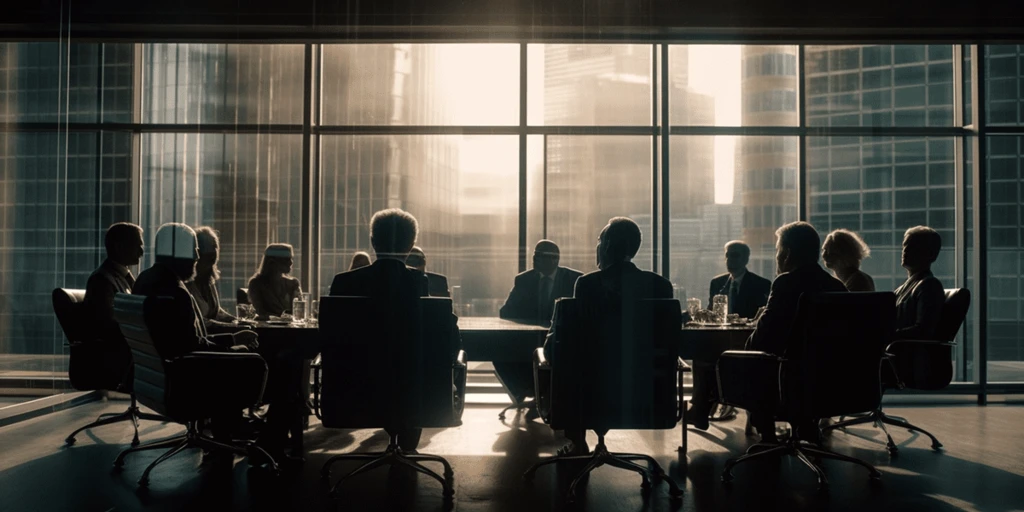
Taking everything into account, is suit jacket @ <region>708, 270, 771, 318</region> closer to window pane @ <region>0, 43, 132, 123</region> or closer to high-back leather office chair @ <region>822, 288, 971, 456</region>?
high-back leather office chair @ <region>822, 288, 971, 456</region>

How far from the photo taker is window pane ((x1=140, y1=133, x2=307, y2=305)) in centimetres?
721

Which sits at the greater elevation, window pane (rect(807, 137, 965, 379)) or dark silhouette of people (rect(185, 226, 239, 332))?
window pane (rect(807, 137, 965, 379))

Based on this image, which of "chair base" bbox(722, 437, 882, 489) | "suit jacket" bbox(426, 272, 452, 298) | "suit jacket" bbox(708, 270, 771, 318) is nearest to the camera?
"chair base" bbox(722, 437, 882, 489)

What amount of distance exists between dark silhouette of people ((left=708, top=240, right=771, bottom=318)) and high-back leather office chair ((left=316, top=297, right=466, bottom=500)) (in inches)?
114

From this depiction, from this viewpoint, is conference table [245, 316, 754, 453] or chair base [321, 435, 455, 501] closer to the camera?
chair base [321, 435, 455, 501]

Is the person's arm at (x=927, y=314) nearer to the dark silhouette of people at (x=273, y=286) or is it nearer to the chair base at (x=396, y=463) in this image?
the chair base at (x=396, y=463)

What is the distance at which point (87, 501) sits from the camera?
3.37 meters

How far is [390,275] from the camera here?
3391 millimetres

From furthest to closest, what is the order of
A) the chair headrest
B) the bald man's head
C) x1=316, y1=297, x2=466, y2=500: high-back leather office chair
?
the bald man's head < the chair headrest < x1=316, y1=297, x2=466, y2=500: high-back leather office chair

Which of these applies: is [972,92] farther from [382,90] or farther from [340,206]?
[340,206]

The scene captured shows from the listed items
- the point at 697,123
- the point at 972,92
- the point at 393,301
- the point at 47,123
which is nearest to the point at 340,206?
the point at 47,123

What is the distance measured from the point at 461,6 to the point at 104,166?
387 centimetres

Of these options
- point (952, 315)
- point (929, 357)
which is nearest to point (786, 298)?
point (929, 357)

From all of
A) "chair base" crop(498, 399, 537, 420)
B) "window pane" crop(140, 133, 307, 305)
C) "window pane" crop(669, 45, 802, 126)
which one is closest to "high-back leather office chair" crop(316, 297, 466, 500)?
"chair base" crop(498, 399, 537, 420)
